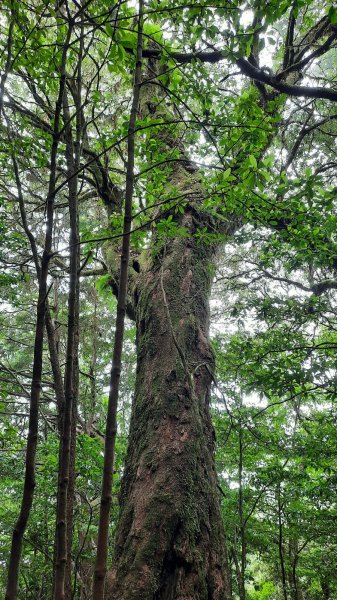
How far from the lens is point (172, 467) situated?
8.77ft

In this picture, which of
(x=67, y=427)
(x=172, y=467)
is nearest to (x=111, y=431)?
(x=67, y=427)

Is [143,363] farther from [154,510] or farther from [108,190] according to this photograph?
[108,190]

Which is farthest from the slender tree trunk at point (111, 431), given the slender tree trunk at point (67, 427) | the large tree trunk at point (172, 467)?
the large tree trunk at point (172, 467)

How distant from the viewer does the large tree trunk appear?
228 centimetres

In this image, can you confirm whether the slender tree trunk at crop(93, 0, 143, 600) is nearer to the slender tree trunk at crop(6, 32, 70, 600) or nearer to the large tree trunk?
the slender tree trunk at crop(6, 32, 70, 600)

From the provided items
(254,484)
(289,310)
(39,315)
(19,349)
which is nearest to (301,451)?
(254,484)

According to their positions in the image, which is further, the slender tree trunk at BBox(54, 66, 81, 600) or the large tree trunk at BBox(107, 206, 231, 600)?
the large tree trunk at BBox(107, 206, 231, 600)

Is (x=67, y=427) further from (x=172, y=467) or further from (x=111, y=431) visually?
(x=172, y=467)

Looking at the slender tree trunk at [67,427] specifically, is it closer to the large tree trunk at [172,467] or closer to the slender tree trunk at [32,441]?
the slender tree trunk at [32,441]

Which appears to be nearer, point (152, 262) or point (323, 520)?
point (152, 262)

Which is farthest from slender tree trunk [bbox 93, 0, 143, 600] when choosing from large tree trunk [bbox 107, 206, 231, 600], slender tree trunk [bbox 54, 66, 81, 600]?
large tree trunk [bbox 107, 206, 231, 600]

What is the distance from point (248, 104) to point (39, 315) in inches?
102

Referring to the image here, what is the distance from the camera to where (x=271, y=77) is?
4.16 metres

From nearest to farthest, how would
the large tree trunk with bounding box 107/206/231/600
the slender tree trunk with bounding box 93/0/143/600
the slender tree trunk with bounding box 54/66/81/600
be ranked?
the slender tree trunk with bounding box 93/0/143/600 < the slender tree trunk with bounding box 54/66/81/600 < the large tree trunk with bounding box 107/206/231/600
